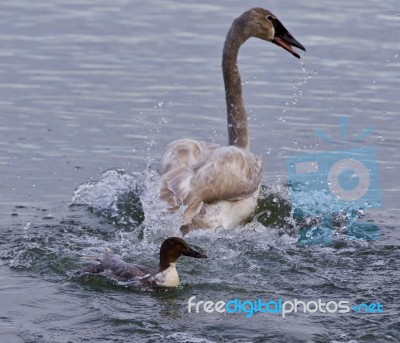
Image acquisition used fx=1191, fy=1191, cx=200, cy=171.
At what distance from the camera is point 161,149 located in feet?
43.9

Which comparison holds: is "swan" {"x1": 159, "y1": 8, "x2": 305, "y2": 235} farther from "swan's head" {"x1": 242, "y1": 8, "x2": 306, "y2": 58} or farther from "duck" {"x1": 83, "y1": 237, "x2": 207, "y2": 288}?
"duck" {"x1": 83, "y1": 237, "x2": 207, "y2": 288}

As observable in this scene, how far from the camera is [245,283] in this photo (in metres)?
9.30

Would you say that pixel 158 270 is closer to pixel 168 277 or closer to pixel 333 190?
pixel 168 277

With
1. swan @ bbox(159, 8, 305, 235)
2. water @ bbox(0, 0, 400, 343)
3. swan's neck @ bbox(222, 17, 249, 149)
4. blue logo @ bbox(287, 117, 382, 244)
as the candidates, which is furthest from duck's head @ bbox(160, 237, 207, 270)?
swan's neck @ bbox(222, 17, 249, 149)

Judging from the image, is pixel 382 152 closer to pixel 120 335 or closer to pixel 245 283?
pixel 245 283

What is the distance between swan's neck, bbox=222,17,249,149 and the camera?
12000mm

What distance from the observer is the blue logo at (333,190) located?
11180 mm

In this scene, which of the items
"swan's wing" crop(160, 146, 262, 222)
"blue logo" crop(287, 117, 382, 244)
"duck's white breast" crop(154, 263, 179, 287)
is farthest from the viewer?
"blue logo" crop(287, 117, 382, 244)

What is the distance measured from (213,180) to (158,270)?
1.64m

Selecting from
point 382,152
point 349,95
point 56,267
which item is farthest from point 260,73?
point 56,267

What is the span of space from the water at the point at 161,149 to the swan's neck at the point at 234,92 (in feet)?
2.13

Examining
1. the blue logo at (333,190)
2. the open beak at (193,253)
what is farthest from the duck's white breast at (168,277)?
the blue logo at (333,190)

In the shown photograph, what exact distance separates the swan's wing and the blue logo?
2.35ft

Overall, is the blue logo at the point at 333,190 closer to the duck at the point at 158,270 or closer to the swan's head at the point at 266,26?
the swan's head at the point at 266,26
